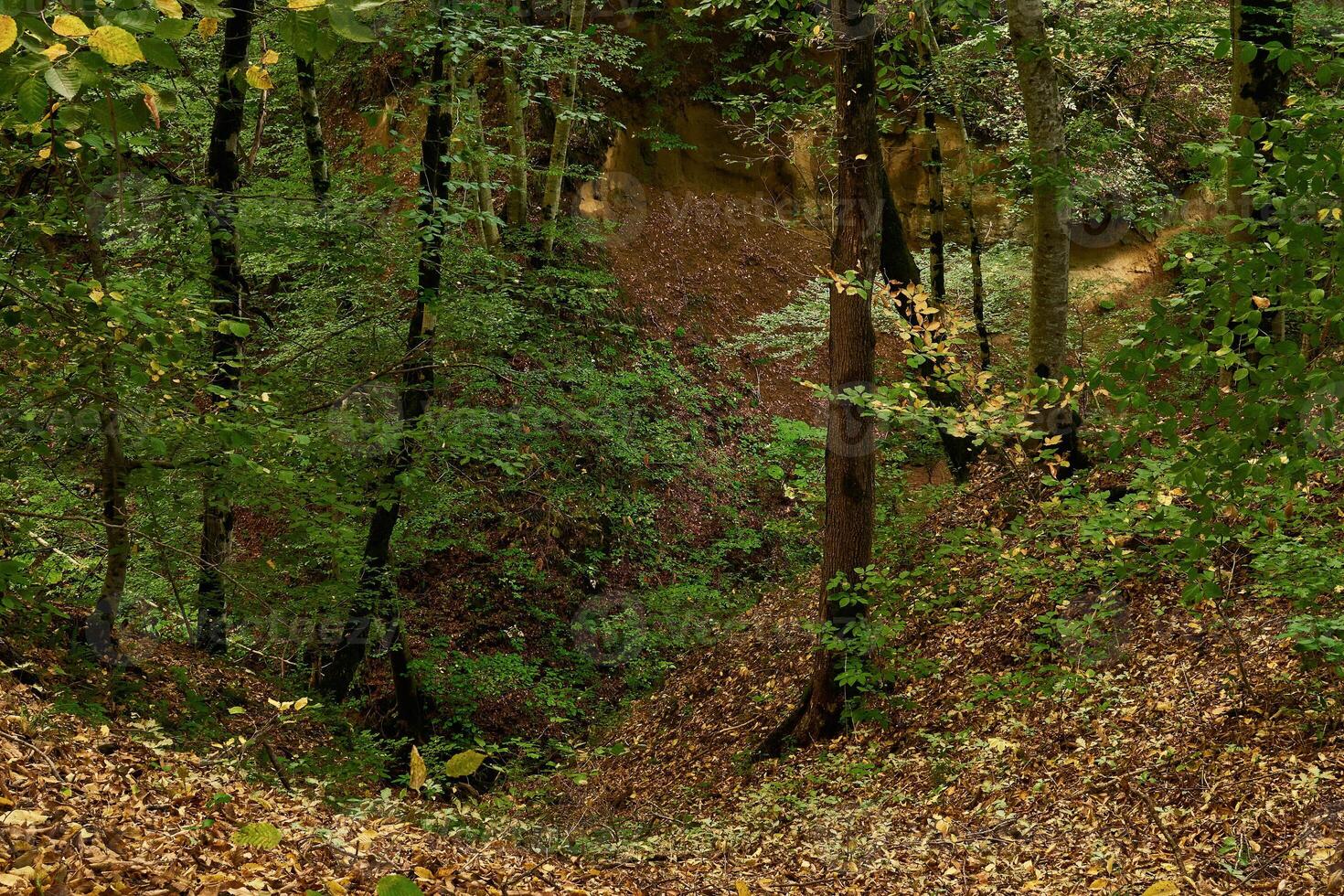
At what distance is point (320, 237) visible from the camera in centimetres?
873

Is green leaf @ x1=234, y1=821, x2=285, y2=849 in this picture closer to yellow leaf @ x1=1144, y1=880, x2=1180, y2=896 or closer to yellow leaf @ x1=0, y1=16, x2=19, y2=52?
yellow leaf @ x1=0, y1=16, x2=19, y2=52

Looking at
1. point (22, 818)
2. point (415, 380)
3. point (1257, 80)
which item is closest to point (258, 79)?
point (22, 818)

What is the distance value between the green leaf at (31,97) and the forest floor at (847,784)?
198cm

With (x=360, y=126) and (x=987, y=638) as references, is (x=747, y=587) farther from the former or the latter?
(x=360, y=126)

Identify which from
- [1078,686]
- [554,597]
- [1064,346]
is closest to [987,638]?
[1078,686]

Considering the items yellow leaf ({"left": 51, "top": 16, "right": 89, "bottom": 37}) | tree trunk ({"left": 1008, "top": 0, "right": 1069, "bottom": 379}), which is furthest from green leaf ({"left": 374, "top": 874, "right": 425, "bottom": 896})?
tree trunk ({"left": 1008, "top": 0, "right": 1069, "bottom": 379})

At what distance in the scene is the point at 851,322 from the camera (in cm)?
782

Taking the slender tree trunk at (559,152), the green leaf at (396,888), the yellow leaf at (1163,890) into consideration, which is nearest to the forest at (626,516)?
the green leaf at (396,888)

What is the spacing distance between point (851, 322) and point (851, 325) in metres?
0.03

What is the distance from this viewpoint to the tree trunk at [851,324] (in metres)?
7.67

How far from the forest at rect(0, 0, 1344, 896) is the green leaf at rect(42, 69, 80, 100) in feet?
0.05

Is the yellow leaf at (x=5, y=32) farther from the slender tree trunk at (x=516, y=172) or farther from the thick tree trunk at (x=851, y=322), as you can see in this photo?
the slender tree trunk at (x=516, y=172)

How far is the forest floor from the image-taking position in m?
3.69

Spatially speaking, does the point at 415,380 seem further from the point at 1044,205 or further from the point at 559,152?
the point at 559,152
